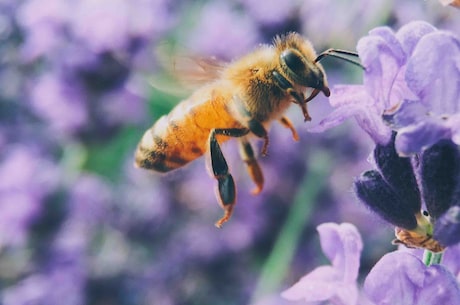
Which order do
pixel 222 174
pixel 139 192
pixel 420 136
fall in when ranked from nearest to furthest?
pixel 420 136 → pixel 222 174 → pixel 139 192

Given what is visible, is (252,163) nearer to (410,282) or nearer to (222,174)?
(222,174)

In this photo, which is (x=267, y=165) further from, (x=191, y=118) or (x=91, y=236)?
(x=191, y=118)

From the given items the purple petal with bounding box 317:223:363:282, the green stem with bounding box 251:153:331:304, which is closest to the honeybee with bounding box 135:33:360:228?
the purple petal with bounding box 317:223:363:282

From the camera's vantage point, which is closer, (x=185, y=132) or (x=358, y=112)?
(x=358, y=112)

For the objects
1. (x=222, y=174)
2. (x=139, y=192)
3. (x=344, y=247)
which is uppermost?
(x=139, y=192)

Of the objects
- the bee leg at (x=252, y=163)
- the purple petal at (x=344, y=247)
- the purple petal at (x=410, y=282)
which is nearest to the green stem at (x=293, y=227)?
the bee leg at (x=252, y=163)

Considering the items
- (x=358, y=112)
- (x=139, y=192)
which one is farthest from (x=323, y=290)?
(x=139, y=192)

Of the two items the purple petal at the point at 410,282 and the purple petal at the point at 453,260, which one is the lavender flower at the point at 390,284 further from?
the purple petal at the point at 453,260
